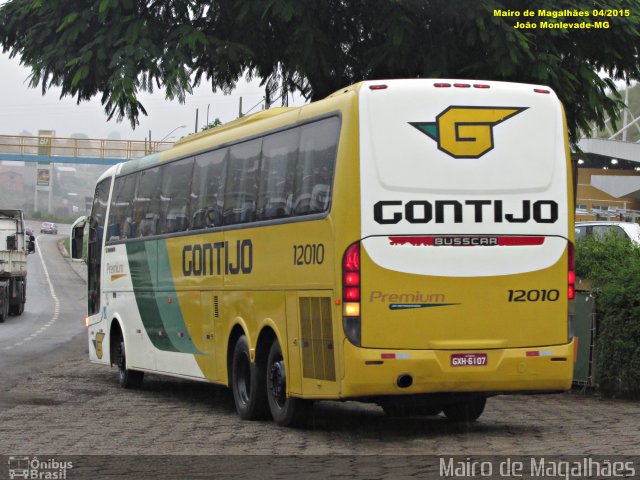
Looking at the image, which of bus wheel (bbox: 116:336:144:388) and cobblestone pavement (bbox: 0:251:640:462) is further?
bus wheel (bbox: 116:336:144:388)

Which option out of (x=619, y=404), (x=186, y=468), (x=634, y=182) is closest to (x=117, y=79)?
(x=619, y=404)

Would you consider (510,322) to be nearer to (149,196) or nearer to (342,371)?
(342,371)

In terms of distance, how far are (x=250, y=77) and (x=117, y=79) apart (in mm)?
4436

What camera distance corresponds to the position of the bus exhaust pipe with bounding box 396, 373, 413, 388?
10906 mm

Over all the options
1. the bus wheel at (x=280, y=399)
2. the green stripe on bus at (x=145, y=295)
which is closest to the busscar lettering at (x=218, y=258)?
the bus wheel at (x=280, y=399)

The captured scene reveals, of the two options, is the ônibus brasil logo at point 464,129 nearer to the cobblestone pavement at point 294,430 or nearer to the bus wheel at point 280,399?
the cobblestone pavement at point 294,430

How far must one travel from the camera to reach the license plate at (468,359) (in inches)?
434

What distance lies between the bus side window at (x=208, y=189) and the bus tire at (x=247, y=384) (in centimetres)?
159

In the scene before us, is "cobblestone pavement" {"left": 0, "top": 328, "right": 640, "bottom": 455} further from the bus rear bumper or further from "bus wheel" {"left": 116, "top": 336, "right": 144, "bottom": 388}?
"bus wheel" {"left": 116, "top": 336, "right": 144, "bottom": 388}

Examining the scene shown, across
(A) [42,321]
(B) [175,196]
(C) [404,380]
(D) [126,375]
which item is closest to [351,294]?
(C) [404,380]

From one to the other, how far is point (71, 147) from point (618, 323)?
67456mm

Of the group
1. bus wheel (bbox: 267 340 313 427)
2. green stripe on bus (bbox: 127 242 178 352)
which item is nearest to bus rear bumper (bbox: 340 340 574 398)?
bus wheel (bbox: 267 340 313 427)

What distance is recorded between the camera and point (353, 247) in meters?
10.9

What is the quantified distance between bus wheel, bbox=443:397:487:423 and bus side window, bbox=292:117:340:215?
2754mm
